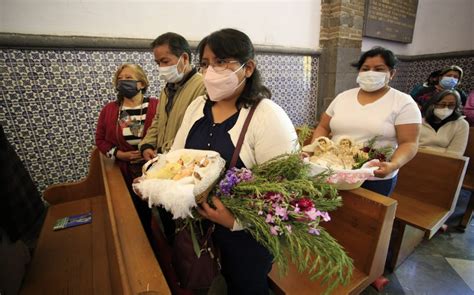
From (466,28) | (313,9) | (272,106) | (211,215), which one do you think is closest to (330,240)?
(211,215)

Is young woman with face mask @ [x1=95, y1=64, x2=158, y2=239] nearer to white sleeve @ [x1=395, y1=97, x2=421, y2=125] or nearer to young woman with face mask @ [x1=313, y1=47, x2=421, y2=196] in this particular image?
young woman with face mask @ [x1=313, y1=47, x2=421, y2=196]

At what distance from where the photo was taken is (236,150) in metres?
0.93

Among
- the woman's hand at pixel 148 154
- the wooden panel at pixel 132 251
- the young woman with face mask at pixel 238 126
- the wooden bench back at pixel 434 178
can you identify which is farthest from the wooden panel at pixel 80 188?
the wooden bench back at pixel 434 178

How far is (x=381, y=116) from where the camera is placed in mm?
1504

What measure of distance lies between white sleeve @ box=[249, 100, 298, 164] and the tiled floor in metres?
1.50

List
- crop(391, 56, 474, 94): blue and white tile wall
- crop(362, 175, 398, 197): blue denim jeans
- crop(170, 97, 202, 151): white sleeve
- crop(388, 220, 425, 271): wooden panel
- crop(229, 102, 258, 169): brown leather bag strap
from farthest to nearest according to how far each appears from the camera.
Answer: crop(391, 56, 474, 94): blue and white tile wall → crop(388, 220, 425, 271): wooden panel → crop(362, 175, 398, 197): blue denim jeans → crop(170, 97, 202, 151): white sleeve → crop(229, 102, 258, 169): brown leather bag strap

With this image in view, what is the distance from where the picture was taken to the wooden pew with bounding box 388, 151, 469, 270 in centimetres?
179

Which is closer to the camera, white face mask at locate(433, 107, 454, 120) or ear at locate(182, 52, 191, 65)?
ear at locate(182, 52, 191, 65)

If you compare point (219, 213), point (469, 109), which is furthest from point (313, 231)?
point (469, 109)

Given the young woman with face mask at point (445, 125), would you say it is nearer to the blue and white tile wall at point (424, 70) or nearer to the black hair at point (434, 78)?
the black hair at point (434, 78)

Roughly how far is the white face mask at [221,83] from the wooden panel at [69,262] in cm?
123

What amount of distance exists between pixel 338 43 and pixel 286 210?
137 inches

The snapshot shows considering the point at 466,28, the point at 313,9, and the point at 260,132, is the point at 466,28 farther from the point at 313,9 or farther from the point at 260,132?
the point at 260,132

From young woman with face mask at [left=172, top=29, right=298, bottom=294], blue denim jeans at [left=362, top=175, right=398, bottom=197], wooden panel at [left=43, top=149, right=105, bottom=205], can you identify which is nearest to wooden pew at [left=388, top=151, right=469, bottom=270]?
blue denim jeans at [left=362, top=175, right=398, bottom=197]
